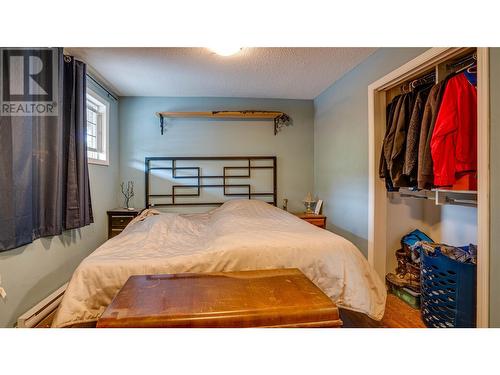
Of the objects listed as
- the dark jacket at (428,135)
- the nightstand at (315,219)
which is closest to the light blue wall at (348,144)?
the nightstand at (315,219)

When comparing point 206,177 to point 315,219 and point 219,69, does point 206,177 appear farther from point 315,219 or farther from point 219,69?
point 315,219

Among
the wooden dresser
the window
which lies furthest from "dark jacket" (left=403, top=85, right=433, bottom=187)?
the window

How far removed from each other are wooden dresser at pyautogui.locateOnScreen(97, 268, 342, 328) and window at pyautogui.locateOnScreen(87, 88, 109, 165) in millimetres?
2332

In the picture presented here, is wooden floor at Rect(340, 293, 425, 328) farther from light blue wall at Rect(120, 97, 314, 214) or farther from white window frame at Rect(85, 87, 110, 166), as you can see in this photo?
white window frame at Rect(85, 87, 110, 166)

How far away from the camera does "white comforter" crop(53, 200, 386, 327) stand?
1223 millimetres

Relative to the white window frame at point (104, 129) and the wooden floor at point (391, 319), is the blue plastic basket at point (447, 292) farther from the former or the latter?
the white window frame at point (104, 129)

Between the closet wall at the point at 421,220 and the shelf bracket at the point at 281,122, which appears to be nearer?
the closet wall at the point at 421,220

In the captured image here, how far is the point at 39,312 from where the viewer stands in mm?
1590

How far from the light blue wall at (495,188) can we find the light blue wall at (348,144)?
697 mm

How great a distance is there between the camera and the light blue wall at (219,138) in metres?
3.27

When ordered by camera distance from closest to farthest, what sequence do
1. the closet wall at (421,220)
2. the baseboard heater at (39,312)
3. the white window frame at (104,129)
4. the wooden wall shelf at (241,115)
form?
the baseboard heater at (39,312) → the closet wall at (421,220) → the white window frame at (104,129) → the wooden wall shelf at (241,115)
